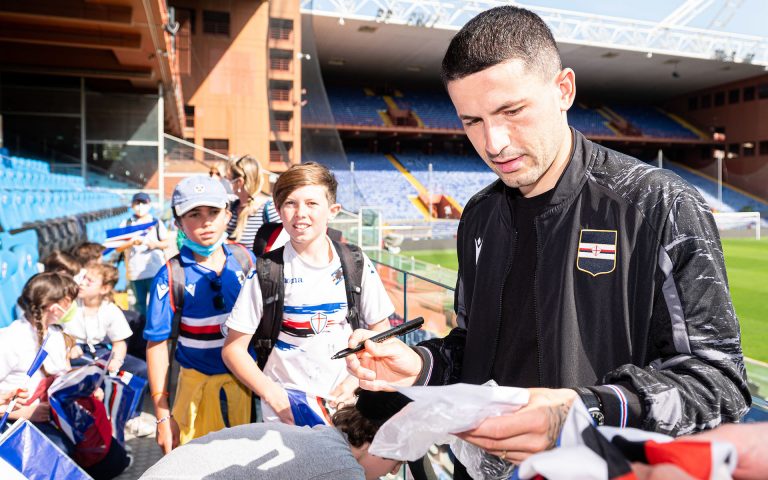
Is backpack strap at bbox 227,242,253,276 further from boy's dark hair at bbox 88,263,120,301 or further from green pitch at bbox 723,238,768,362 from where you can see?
green pitch at bbox 723,238,768,362

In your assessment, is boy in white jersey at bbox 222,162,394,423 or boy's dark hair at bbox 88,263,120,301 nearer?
boy in white jersey at bbox 222,162,394,423

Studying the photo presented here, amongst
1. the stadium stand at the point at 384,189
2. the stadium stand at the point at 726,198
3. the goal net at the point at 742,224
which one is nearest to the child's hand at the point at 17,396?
the stadium stand at the point at 384,189

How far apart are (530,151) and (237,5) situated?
2219 cm

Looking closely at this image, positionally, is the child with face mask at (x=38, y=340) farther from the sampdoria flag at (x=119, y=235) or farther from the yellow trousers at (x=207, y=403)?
the sampdoria flag at (x=119, y=235)

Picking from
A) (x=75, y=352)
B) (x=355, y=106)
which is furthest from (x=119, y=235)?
(x=355, y=106)

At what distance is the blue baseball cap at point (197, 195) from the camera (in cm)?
240

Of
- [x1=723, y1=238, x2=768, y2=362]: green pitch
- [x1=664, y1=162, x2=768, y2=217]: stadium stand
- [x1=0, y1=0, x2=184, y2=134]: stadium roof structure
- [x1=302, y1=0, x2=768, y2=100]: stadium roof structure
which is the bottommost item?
[x1=723, y1=238, x2=768, y2=362]: green pitch

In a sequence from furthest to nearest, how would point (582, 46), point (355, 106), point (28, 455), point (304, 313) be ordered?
point (355, 106)
point (582, 46)
point (304, 313)
point (28, 455)

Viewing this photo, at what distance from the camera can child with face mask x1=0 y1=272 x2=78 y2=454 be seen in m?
2.46

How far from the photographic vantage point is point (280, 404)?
1853mm

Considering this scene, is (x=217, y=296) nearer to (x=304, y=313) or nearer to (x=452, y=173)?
(x=304, y=313)

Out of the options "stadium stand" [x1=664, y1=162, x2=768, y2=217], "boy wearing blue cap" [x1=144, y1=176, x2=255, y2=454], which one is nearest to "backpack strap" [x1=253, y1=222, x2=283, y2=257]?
"boy wearing blue cap" [x1=144, y1=176, x2=255, y2=454]

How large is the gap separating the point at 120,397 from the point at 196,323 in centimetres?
74

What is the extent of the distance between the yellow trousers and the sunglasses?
282mm
